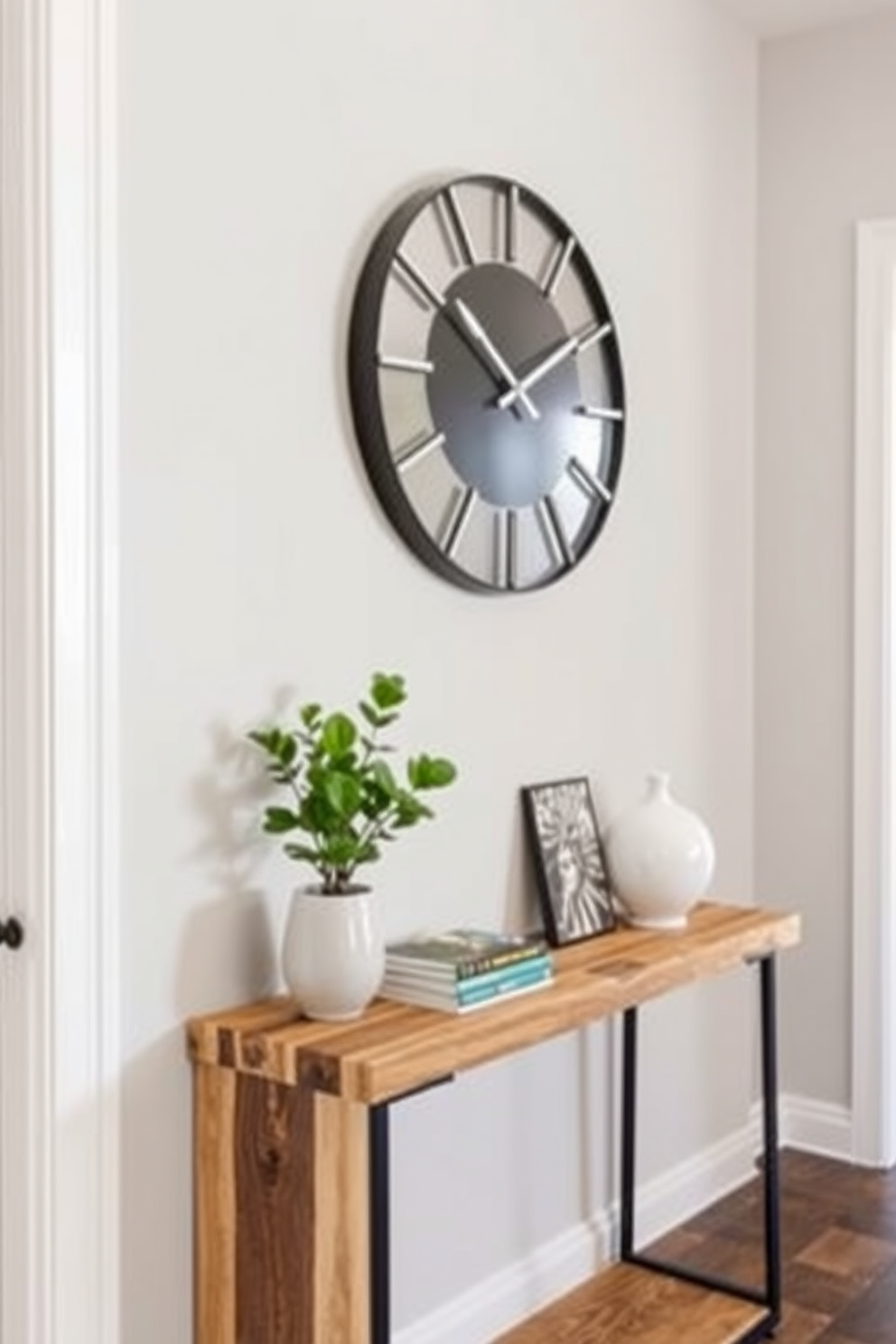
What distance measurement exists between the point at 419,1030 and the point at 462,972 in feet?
0.44

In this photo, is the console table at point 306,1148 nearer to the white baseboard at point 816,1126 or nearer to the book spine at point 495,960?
the book spine at point 495,960

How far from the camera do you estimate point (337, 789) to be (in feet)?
6.41

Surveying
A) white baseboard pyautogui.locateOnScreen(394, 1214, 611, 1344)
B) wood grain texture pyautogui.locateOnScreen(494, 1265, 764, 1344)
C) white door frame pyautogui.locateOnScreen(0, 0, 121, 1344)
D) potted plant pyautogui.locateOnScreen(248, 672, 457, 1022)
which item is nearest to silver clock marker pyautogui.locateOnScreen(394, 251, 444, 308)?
white door frame pyautogui.locateOnScreen(0, 0, 121, 1344)

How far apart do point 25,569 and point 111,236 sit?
1.45 feet

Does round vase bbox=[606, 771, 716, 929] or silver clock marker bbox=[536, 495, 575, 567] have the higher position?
silver clock marker bbox=[536, 495, 575, 567]

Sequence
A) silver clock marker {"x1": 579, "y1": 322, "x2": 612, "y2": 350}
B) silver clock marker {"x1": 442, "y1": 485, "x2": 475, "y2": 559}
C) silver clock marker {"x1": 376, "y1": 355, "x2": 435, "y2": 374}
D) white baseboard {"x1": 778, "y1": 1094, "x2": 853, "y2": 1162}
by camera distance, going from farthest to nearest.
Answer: white baseboard {"x1": 778, "y1": 1094, "x2": 853, "y2": 1162}, silver clock marker {"x1": 579, "y1": 322, "x2": 612, "y2": 350}, silver clock marker {"x1": 442, "y1": 485, "x2": 475, "y2": 559}, silver clock marker {"x1": 376, "y1": 355, "x2": 435, "y2": 374}

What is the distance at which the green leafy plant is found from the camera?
1979 millimetres

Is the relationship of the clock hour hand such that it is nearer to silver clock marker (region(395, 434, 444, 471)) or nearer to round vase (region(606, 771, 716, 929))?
silver clock marker (region(395, 434, 444, 471))

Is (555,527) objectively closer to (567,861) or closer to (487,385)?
(487,385)

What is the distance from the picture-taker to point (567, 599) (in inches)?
109

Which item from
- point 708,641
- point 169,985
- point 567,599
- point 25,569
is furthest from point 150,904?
point 708,641

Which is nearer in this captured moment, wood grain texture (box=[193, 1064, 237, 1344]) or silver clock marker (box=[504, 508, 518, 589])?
wood grain texture (box=[193, 1064, 237, 1344])

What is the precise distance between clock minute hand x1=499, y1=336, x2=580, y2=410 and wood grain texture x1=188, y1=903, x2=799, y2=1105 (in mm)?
973

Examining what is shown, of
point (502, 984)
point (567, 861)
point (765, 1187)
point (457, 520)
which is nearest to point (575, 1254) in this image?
point (765, 1187)
